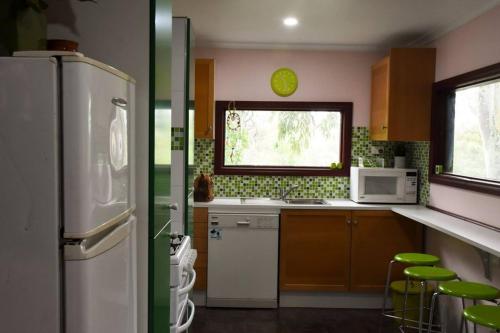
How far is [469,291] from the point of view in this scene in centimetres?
249

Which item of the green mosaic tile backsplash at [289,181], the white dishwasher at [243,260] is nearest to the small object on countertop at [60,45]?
the white dishwasher at [243,260]

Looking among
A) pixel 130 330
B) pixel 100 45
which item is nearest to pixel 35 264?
pixel 130 330

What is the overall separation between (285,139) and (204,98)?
0.99 meters

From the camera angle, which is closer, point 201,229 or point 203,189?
point 201,229

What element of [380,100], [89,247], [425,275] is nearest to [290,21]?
[380,100]

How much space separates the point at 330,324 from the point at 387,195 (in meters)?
1.27

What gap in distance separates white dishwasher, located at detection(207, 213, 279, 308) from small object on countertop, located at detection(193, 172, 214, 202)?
0.24 metres

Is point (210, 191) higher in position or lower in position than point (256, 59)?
lower

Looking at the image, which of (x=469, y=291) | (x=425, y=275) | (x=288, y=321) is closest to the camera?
(x=469, y=291)

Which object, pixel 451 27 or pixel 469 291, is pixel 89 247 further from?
pixel 451 27

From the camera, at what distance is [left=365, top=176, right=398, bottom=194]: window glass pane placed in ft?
13.1

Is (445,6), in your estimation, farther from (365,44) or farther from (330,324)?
(330,324)

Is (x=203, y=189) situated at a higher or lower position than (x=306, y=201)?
higher

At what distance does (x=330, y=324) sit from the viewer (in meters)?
3.62
